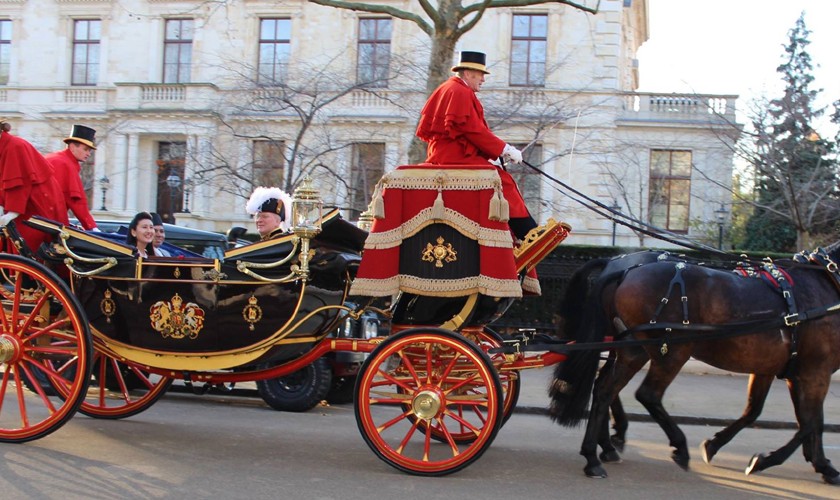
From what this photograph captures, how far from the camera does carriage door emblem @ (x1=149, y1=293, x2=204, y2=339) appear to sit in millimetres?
6461

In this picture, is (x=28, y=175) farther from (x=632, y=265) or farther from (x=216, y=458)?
(x=632, y=265)

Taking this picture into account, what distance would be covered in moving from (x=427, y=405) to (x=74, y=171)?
11.9 ft

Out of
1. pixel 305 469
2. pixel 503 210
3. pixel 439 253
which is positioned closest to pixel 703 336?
pixel 503 210

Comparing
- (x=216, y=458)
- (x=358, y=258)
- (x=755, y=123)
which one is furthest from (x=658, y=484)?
(x=755, y=123)

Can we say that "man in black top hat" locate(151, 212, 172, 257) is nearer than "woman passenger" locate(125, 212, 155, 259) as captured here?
No

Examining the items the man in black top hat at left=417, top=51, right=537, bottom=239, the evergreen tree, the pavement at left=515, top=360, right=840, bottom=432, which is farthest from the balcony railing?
the man in black top hat at left=417, top=51, right=537, bottom=239

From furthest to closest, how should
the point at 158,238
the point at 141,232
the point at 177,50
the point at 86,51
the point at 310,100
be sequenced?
the point at 86,51 → the point at 177,50 → the point at 310,100 → the point at 158,238 → the point at 141,232

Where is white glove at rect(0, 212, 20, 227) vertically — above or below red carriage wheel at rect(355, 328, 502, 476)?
above

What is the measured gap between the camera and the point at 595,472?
20.0 ft

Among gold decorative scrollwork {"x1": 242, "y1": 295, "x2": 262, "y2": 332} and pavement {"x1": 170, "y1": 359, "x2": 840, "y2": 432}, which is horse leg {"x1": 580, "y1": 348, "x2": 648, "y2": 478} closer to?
pavement {"x1": 170, "y1": 359, "x2": 840, "y2": 432}

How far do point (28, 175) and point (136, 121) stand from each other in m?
22.1

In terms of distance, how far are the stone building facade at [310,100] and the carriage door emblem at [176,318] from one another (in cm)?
1329

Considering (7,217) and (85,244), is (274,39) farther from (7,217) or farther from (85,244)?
(85,244)

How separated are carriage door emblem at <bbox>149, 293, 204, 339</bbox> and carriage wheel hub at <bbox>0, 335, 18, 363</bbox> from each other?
3.27 feet
